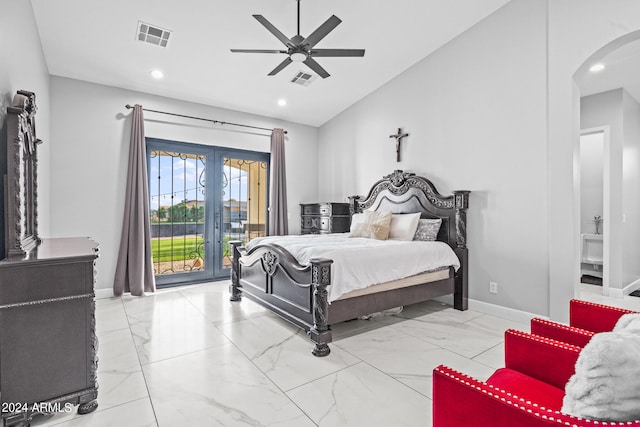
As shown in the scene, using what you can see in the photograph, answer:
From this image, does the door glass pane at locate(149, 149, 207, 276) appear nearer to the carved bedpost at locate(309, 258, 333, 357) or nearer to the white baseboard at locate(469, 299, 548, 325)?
the carved bedpost at locate(309, 258, 333, 357)

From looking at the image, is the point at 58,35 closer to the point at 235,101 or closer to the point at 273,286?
the point at 235,101

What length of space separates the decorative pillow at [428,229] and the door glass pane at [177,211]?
132 inches

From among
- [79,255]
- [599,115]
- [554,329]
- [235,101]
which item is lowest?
[554,329]

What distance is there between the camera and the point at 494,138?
363cm

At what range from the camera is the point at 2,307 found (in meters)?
1.64

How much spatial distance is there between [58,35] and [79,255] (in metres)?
2.93

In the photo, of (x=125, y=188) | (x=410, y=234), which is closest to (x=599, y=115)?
(x=410, y=234)

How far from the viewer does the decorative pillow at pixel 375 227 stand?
4.16 m

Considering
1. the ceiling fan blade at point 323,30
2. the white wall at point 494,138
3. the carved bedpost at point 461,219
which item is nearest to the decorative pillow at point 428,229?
the carved bedpost at point 461,219

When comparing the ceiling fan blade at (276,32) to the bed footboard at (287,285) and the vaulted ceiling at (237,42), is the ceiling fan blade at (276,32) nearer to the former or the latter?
the vaulted ceiling at (237,42)

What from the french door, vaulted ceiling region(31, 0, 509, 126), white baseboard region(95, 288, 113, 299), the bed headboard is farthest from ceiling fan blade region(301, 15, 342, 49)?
white baseboard region(95, 288, 113, 299)

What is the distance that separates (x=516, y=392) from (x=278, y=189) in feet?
15.9

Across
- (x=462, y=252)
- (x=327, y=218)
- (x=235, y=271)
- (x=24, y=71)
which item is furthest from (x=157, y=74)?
(x=462, y=252)

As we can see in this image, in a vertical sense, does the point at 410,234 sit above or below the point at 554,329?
above
